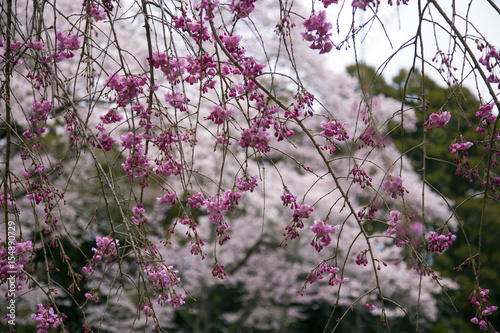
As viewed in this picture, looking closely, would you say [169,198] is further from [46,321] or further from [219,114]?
[46,321]

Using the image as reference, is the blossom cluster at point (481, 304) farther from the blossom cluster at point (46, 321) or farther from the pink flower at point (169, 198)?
the blossom cluster at point (46, 321)

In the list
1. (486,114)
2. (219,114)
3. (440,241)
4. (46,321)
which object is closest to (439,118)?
(486,114)

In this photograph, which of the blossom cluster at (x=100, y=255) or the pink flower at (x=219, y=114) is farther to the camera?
the blossom cluster at (x=100, y=255)

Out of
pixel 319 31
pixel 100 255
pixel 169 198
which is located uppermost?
pixel 319 31

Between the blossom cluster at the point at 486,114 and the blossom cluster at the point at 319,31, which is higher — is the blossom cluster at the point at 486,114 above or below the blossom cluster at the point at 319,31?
below

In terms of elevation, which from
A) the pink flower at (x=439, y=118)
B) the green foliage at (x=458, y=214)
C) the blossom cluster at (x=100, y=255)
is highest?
the green foliage at (x=458, y=214)

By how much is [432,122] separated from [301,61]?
6.06 meters

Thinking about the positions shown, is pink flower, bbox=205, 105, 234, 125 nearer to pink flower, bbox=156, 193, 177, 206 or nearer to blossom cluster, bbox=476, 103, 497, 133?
pink flower, bbox=156, 193, 177, 206

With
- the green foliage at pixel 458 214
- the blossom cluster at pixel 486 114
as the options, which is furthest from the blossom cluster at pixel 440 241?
the green foliage at pixel 458 214

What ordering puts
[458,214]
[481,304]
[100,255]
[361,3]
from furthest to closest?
[458,214], [100,255], [481,304], [361,3]

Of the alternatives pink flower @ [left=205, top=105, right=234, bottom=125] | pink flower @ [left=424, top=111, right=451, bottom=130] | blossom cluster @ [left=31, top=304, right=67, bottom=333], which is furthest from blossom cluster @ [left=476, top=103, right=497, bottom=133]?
blossom cluster @ [left=31, top=304, right=67, bottom=333]

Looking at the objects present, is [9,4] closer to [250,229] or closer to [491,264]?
[250,229]

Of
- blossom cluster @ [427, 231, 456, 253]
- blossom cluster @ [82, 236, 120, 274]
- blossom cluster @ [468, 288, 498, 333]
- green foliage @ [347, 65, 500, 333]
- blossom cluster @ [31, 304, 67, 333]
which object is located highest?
green foliage @ [347, 65, 500, 333]

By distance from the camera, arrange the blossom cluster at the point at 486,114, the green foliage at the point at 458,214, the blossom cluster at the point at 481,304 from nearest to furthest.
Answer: the blossom cluster at the point at 481,304
the blossom cluster at the point at 486,114
the green foliage at the point at 458,214
